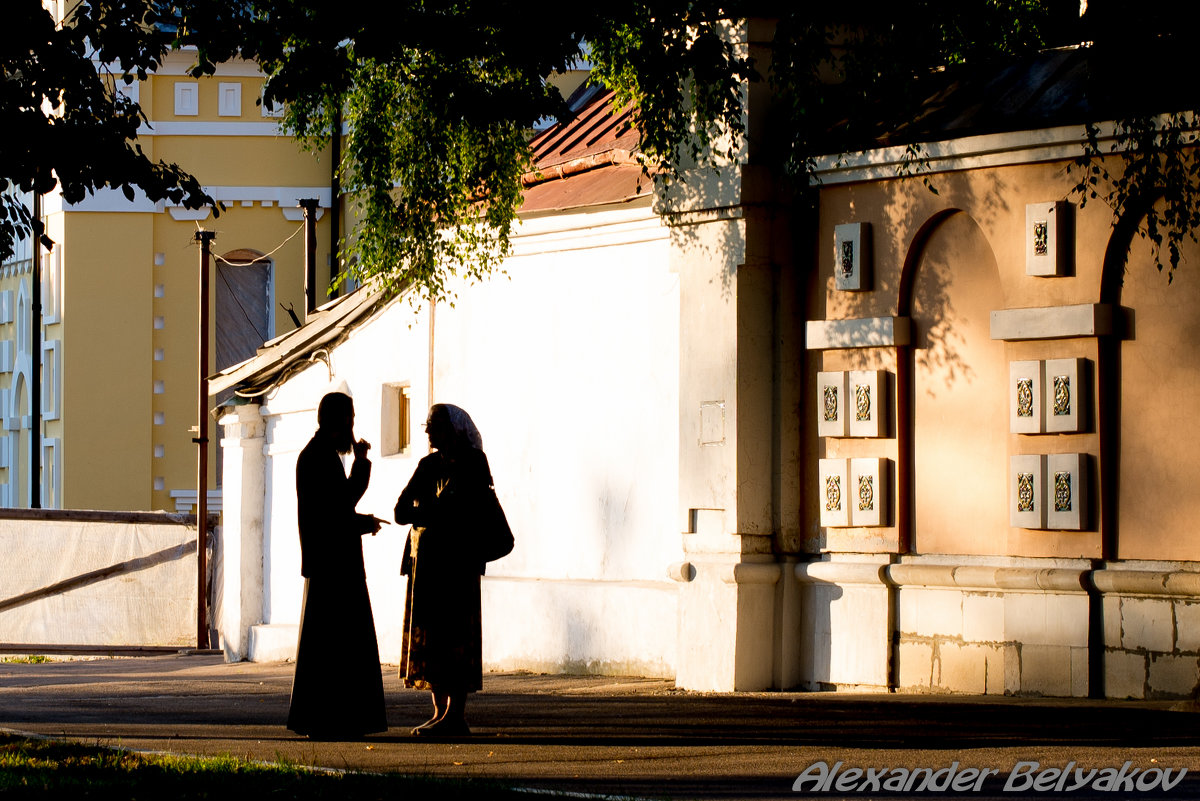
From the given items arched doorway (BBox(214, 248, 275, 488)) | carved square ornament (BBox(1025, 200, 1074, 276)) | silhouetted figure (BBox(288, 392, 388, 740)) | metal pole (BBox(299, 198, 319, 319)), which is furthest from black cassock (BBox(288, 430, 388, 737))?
arched doorway (BBox(214, 248, 275, 488))

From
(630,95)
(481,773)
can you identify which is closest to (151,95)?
(630,95)

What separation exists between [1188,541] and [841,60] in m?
4.24

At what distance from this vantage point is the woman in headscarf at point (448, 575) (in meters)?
10.5

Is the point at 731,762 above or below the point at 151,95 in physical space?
below

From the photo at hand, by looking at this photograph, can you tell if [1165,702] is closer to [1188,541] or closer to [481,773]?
[1188,541]

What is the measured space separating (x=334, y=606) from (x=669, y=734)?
1.94 metres

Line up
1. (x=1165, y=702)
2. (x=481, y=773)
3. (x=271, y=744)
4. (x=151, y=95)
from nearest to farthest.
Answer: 1. (x=481, y=773)
2. (x=271, y=744)
3. (x=1165, y=702)
4. (x=151, y=95)

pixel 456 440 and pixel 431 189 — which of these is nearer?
pixel 456 440


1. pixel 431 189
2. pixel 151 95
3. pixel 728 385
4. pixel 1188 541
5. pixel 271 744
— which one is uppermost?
pixel 151 95

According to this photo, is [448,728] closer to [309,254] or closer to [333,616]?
[333,616]

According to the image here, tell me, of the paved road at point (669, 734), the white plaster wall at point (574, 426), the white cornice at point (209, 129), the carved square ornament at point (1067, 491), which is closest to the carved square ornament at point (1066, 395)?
the carved square ornament at point (1067, 491)

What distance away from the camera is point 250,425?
2041 cm

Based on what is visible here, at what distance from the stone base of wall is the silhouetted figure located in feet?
12.8

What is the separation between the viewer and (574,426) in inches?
624
